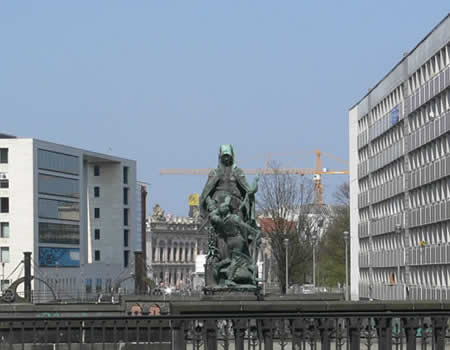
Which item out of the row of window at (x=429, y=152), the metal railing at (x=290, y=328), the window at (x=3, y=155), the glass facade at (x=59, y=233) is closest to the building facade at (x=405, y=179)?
the row of window at (x=429, y=152)

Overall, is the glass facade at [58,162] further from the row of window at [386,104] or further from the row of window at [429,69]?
the row of window at [429,69]

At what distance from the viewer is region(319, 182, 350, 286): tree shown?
150625 millimetres

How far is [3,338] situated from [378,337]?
27.3ft

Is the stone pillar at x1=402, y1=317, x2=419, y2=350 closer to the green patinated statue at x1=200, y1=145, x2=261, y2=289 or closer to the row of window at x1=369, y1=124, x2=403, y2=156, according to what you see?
the green patinated statue at x1=200, y1=145, x2=261, y2=289

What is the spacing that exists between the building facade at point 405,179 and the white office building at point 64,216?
3849 cm

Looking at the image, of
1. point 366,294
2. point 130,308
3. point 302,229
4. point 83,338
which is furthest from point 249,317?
point 302,229

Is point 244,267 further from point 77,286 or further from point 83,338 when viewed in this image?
point 77,286

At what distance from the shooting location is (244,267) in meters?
40.2

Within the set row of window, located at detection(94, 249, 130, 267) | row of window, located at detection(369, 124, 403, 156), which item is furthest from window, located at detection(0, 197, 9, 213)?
row of window, located at detection(369, 124, 403, 156)

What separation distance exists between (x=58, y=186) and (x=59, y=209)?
8.23 ft

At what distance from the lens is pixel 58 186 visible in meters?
164

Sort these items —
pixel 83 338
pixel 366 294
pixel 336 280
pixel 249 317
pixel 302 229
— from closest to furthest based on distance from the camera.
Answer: pixel 249 317
pixel 83 338
pixel 366 294
pixel 302 229
pixel 336 280

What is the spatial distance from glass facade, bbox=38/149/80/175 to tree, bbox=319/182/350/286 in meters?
28.7

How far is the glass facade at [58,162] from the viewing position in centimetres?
16012
